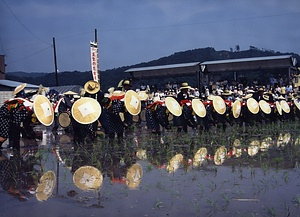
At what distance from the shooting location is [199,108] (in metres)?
13.0

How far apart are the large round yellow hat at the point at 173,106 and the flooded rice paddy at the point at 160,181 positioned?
250cm

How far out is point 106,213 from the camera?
14.6 feet

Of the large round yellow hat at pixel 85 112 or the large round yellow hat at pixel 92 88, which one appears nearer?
the large round yellow hat at pixel 85 112

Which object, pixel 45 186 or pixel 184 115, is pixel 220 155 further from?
pixel 184 115

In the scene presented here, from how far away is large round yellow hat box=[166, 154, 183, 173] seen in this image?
687 cm

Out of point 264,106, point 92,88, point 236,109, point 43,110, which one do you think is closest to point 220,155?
point 43,110

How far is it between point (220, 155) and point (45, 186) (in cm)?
345

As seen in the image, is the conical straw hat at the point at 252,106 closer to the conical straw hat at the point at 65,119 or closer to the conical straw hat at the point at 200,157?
the conical straw hat at the point at 65,119

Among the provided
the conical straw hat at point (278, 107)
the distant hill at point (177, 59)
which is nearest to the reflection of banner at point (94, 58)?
the conical straw hat at point (278, 107)

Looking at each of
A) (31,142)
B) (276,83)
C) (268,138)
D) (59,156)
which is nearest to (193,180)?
(59,156)

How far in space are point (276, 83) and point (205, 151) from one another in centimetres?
1917

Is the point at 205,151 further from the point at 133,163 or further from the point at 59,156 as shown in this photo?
the point at 59,156

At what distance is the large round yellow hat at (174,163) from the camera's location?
687 centimetres

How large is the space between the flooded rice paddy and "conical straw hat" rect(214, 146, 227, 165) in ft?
0.06
